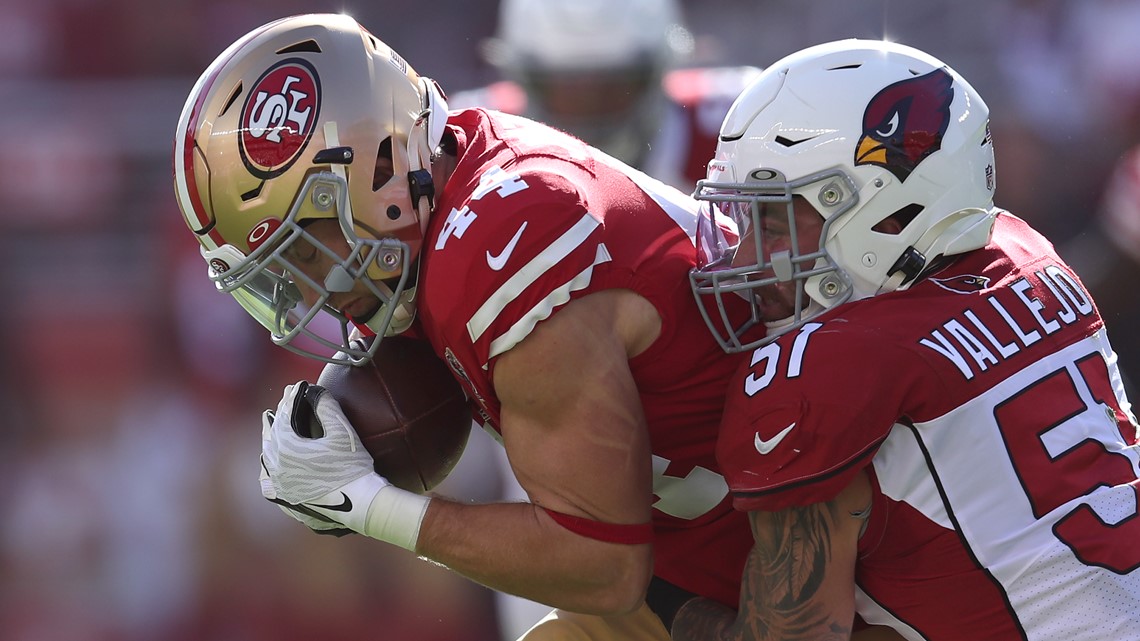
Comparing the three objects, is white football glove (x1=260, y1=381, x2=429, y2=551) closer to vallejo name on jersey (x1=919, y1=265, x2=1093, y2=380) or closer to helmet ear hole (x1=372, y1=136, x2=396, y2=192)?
helmet ear hole (x1=372, y1=136, x2=396, y2=192)

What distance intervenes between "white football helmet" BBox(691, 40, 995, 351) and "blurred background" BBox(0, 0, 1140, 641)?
8.94 ft

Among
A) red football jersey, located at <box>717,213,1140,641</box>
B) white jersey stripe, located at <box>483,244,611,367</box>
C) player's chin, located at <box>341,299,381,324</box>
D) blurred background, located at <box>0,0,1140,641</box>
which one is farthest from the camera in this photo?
blurred background, located at <box>0,0,1140,641</box>

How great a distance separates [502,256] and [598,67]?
8.09 feet

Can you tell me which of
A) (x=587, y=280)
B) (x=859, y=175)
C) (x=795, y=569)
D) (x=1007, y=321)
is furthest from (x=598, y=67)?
(x=795, y=569)

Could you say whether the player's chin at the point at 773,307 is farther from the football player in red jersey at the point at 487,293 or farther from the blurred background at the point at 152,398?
the blurred background at the point at 152,398

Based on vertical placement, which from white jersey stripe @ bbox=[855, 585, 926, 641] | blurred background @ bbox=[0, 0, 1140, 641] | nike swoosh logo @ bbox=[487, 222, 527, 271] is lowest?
blurred background @ bbox=[0, 0, 1140, 641]

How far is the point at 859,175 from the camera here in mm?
2420

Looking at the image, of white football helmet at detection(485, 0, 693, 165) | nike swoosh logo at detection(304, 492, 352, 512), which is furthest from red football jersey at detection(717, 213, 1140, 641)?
white football helmet at detection(485, 0, 693, 165)

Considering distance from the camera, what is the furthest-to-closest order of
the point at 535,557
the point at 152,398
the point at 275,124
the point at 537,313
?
1. the point at 152,398
2. the point at 275,124
3. the point at 535,557
4. the point at 537,313

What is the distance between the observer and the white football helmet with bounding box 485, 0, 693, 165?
15.0 ft

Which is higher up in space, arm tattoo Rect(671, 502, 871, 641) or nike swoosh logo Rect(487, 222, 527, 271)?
nike swoosh logo Rect(487, 222, 527, 271)

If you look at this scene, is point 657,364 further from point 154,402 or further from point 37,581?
point 37,581

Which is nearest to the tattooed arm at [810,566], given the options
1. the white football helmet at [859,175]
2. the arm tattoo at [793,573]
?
the arm tattoo at [793,573]

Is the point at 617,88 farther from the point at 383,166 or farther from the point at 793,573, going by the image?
the point at 793,573
